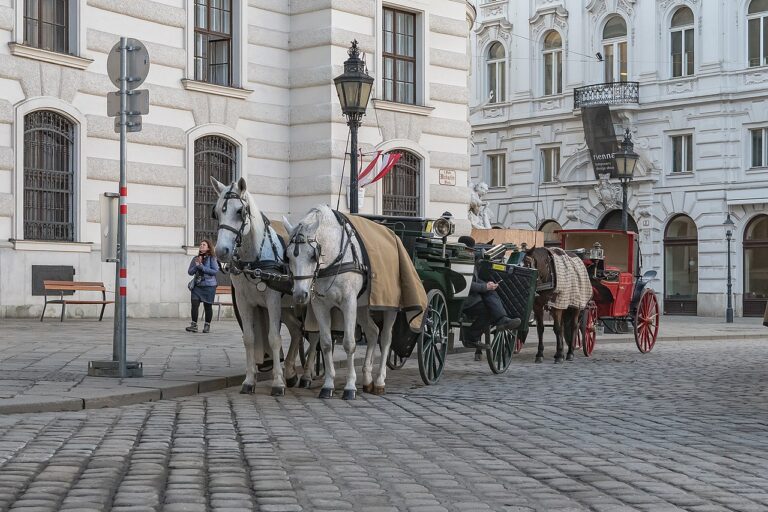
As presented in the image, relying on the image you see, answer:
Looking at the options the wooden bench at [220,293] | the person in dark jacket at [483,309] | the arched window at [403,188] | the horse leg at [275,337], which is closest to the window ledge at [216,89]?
the arched window at [403,188]

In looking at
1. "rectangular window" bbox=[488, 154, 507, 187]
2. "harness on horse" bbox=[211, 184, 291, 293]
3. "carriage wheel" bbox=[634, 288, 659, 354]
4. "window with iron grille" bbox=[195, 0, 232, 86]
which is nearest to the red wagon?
"carriage wheel" bbox=[634, 288, 659, 354]

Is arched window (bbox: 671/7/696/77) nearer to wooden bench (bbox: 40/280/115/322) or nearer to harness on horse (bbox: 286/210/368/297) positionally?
wooden bench (bbox: 40/280/115/322)

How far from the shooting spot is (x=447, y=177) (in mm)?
28578

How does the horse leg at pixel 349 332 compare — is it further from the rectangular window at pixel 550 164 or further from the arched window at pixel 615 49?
the rectangular window at pixel 550 164

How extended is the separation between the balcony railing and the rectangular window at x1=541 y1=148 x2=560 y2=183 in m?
2.33

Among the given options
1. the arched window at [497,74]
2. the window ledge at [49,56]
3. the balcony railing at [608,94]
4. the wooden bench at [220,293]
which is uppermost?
the arched window at [497,74]

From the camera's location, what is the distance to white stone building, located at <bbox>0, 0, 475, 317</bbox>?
71.8 ft

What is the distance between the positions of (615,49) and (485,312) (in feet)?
103

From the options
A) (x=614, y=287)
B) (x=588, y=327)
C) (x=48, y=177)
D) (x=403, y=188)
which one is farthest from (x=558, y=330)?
(x=403, y=188)

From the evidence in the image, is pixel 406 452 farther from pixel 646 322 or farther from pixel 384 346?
pixel 646 322

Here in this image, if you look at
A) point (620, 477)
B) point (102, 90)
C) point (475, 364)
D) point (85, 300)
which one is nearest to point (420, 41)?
point (102, 90)

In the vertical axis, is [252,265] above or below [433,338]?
above

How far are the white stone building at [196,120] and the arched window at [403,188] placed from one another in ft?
0.10

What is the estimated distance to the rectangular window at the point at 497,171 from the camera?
4709cm
